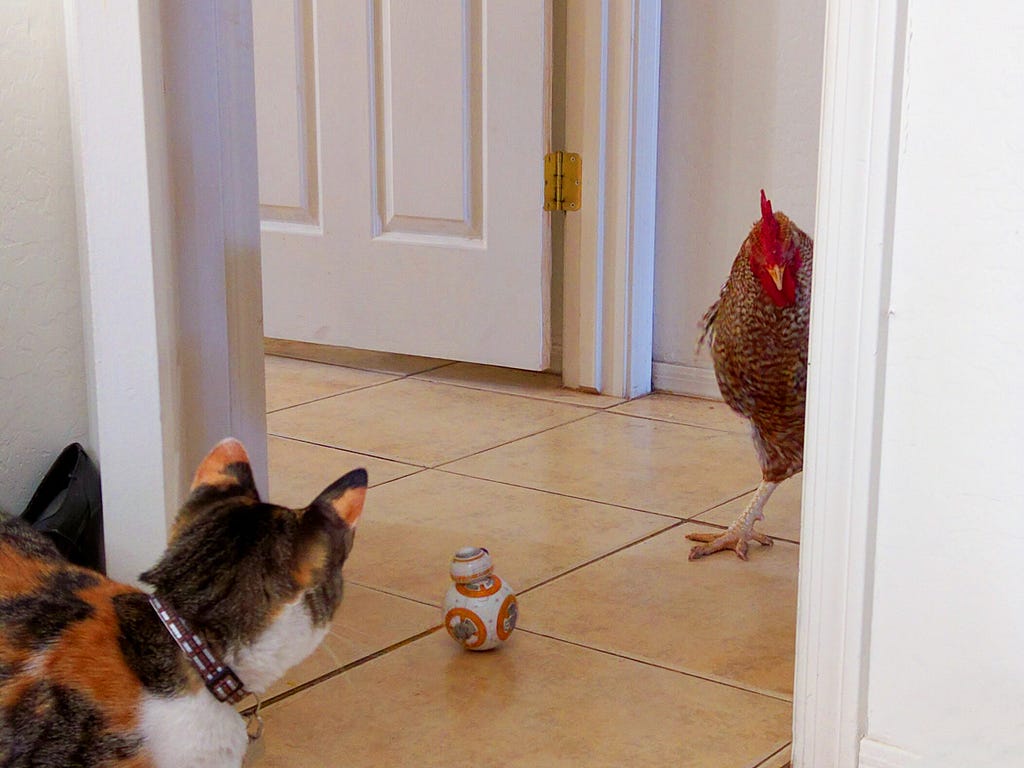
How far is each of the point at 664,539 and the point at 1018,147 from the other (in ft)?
3.20

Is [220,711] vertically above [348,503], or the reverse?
[348,503]

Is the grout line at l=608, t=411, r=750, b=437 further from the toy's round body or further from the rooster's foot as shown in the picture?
the toy's round body

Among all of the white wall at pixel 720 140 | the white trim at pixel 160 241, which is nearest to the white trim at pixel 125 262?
the white trim at pixel 160 241

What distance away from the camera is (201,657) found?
96cm

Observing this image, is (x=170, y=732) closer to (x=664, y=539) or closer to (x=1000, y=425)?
(x=1000, y=425)

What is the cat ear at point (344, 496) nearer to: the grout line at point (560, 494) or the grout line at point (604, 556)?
the grout line at point (604, 556)

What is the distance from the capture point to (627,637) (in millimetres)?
1504

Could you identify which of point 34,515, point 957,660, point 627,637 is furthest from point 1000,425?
point 34,515

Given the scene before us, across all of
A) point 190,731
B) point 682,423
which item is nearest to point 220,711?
point 190,731

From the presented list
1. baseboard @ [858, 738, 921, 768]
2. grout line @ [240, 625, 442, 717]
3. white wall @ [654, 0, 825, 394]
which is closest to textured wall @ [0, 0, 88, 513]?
grout line @ [240, 625, 442, 717]

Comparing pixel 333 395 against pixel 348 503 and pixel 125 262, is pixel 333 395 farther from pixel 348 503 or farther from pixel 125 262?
pixel 348 503

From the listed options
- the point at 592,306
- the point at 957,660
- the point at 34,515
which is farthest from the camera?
the point at 592,306

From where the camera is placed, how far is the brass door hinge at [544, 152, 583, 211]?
2.58 meters

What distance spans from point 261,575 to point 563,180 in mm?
1729
